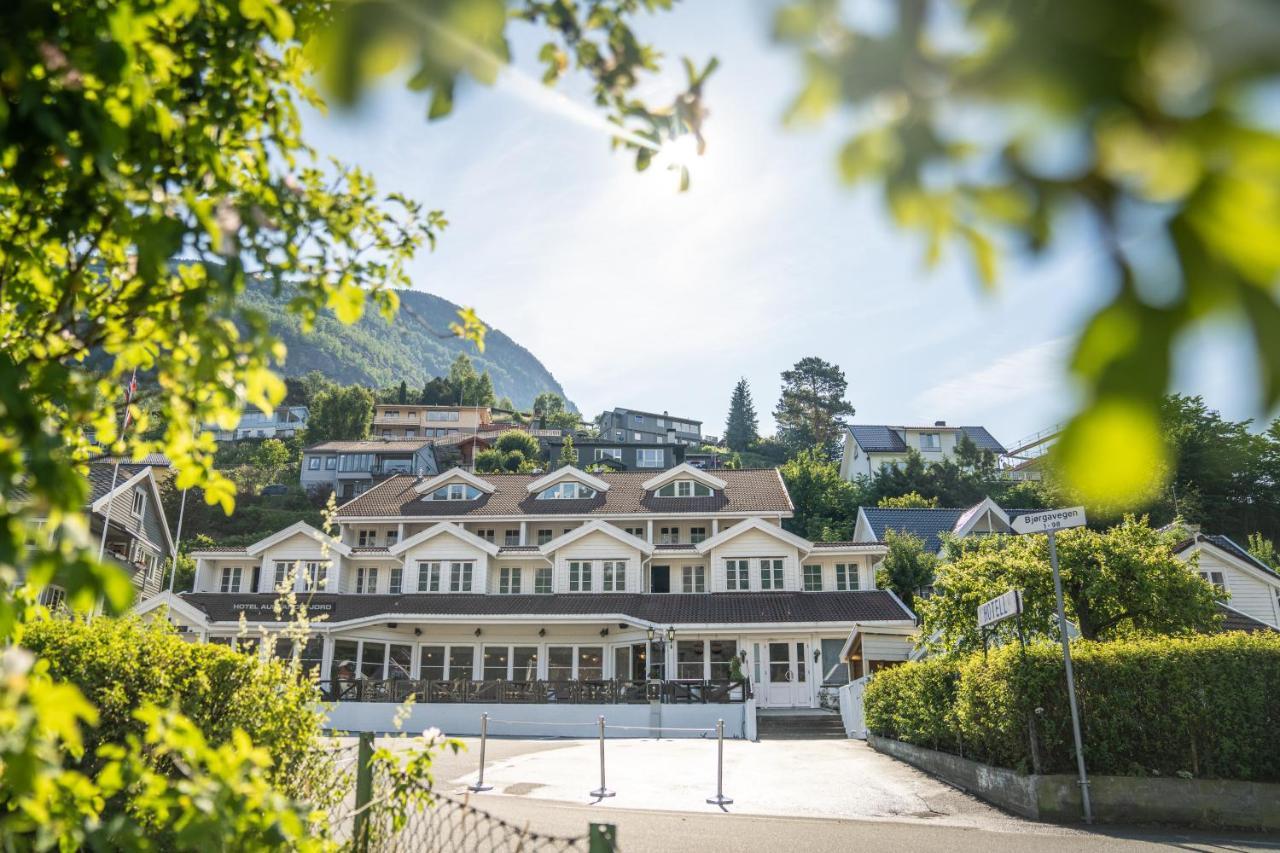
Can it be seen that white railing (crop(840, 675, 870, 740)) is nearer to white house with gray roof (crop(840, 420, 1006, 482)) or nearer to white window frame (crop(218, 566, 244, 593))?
white window frame (crop(218, 566, 244, 593))

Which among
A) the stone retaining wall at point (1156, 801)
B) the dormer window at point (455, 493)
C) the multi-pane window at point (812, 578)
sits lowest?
the stone retaining wall at point (1156, 801)

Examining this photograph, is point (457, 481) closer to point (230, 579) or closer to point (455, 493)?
point (455, 493)

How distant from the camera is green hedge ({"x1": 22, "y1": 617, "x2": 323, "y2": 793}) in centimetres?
550

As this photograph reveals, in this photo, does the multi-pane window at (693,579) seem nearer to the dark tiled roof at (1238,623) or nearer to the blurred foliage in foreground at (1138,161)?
the dark tiled roof at (1238,623)

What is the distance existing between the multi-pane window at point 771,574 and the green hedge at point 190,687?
27.0 metres

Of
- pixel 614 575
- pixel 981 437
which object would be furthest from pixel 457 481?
pixel 981 437

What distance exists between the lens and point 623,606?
30.7 metres

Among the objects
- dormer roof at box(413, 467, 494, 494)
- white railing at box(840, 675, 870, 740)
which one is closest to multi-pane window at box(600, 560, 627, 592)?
dormer roof at box(413, 467, 494, 494)

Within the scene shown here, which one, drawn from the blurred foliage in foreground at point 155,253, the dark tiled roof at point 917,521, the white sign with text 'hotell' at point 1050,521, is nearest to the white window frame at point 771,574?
the dark tiled roof at point 917,521

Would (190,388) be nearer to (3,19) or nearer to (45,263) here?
(45,263)

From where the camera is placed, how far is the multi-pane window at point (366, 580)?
34625 millimetres

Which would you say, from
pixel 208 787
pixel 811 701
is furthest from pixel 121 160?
pixel 811 701

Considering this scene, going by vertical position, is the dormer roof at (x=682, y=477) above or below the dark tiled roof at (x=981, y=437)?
below

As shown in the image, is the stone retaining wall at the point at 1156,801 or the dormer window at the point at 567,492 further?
the dormer window at the point at 567,492
